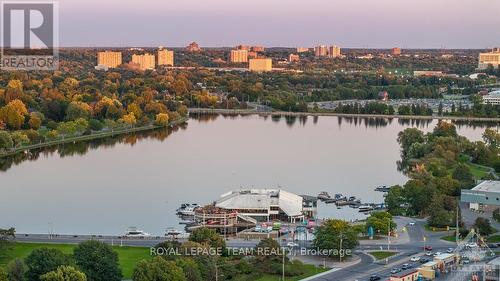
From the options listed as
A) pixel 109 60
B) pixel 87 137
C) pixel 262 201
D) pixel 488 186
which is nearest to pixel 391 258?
pixel 262 201

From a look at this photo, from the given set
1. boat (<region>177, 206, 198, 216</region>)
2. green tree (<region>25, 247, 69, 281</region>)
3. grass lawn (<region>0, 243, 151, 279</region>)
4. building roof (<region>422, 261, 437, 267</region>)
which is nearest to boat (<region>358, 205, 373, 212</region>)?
boat (<region>177, 206, 198, 216</region>)

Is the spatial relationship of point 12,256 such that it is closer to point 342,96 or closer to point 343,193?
point 343,193

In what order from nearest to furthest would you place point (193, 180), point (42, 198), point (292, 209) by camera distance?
1. point (292, 209)
2. point (42, 198)
3. point (193, 180)

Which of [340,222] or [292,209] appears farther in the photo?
[292,209]

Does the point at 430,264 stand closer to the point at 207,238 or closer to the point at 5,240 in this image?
the point at 207,238

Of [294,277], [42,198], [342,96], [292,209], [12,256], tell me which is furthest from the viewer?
[342,96]

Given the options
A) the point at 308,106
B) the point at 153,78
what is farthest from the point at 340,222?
the point at 153,78
